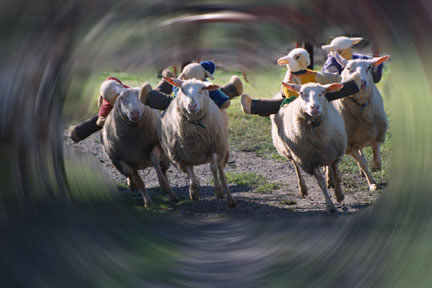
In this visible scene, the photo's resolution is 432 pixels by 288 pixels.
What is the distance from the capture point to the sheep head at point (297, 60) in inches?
283

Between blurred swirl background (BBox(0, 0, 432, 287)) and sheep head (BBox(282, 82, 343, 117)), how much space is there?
0.60 m

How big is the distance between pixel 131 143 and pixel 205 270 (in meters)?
3.24

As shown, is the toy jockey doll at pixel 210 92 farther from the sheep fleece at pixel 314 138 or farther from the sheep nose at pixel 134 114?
the sheep fleece at pixel 314 138

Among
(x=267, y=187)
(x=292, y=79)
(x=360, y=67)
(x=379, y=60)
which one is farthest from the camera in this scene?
(x=267, y=187)

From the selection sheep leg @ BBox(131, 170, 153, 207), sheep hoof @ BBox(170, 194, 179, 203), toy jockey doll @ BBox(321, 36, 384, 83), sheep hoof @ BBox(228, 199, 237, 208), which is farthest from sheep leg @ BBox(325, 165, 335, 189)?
sheep leg @ BBox(131, 170, 153, 207)

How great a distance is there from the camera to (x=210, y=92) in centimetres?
779

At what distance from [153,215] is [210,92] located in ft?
6.15

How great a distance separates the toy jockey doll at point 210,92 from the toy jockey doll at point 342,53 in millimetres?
1177

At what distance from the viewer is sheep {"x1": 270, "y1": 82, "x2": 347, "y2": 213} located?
6402 mm

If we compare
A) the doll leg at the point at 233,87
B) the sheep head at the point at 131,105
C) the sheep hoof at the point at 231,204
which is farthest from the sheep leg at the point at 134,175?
the doll leg at the point at 233,87

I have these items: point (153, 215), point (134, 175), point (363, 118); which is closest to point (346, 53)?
point (363, 118)

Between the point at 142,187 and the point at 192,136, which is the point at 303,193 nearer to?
the point at 192,136

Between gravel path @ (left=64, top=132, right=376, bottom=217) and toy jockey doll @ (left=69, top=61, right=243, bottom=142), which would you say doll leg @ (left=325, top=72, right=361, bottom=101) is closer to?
gravel path @ (left=64, top=132, right=376, bottom=217)

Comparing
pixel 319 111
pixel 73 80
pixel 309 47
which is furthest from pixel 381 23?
pixel 309 47
